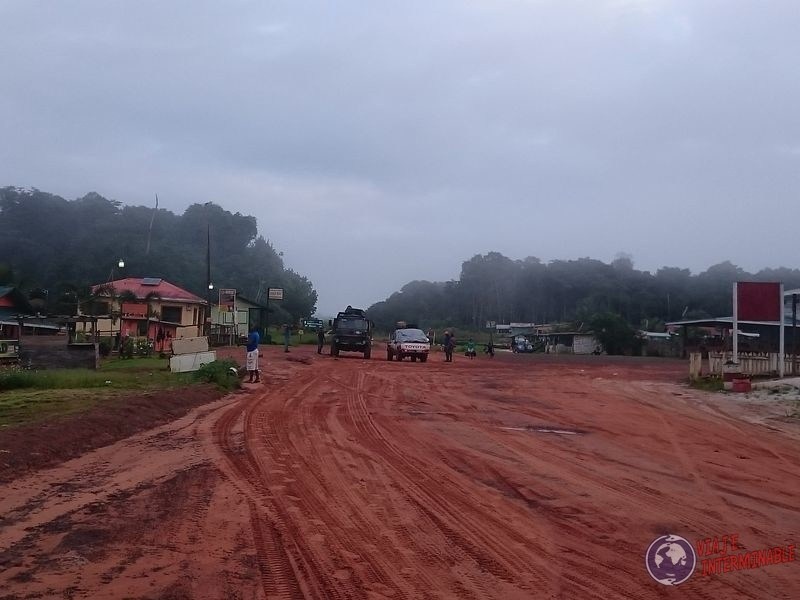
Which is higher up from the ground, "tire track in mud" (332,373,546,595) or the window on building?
the window on building

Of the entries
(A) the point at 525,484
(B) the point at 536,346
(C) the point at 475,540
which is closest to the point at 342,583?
(C) the point at 475,540

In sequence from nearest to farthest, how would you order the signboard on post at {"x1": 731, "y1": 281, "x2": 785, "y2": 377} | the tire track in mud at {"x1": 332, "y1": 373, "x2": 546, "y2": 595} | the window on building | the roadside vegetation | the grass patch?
the tire track in mud at {"x1": 332, "y1": 373, "x2": 546, "y2": 595} < the grass patch < the roadside vegetation < the signboard on post at {"x1": 731, "y1": 281, "x2": 785, "y2": 377} < the window on building

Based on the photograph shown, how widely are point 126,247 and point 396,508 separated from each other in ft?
205

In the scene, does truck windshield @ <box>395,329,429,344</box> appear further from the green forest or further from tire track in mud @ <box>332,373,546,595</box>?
tire track in mud @ <box>332,373,546,595</box>

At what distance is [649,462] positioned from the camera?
32.2 ft

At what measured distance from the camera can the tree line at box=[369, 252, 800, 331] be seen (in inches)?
3514

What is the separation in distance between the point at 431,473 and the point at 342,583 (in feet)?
12.0

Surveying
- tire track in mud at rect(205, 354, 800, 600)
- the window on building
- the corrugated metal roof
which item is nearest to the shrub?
tire track in mud at rect(205, 354, 800, 600)

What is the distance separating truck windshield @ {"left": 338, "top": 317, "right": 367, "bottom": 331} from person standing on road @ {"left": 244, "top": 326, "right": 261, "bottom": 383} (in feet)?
56.4

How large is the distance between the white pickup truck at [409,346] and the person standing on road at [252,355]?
16853 mm

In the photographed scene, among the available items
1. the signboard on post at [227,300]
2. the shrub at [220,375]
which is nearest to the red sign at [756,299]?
the shrub at [220,375]

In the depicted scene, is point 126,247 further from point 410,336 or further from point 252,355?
point 252,355

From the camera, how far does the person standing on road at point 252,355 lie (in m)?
19.5

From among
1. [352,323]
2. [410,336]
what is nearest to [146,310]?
[352,323]
